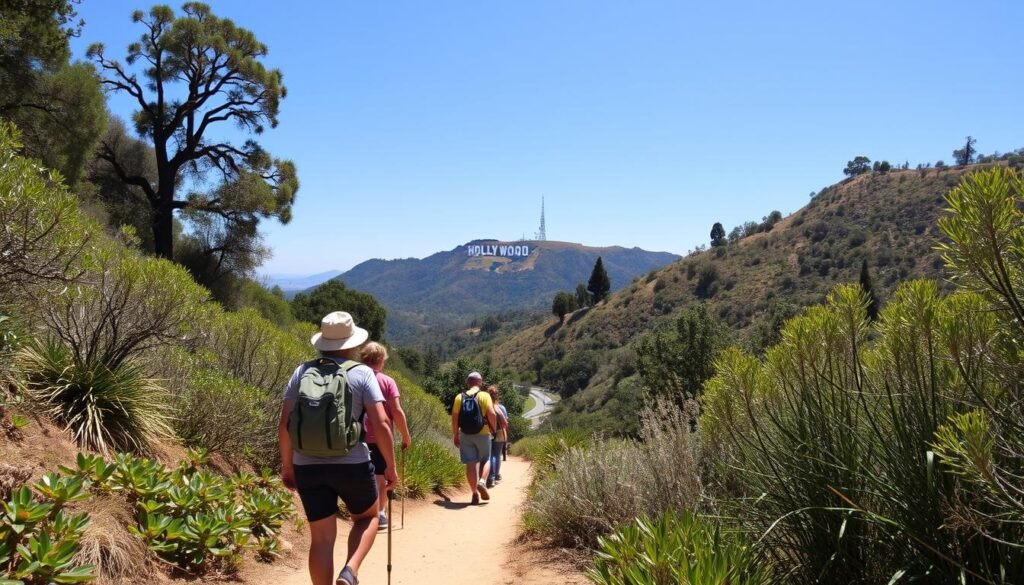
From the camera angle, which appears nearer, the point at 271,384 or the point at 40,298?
the point at 40,298

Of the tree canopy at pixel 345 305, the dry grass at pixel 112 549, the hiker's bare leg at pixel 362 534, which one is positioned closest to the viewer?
the dry grass at pixel 112 549

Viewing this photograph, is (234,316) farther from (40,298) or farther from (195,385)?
(40,298)

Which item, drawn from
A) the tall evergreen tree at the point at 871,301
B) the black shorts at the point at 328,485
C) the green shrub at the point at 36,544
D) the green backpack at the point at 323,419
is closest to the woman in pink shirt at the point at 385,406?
the black shorts at the point at 328,485

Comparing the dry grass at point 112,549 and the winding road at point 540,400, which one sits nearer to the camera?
the dry grass at point 112,549

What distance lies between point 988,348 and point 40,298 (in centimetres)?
591

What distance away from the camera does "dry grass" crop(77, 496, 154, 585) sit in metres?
3.40

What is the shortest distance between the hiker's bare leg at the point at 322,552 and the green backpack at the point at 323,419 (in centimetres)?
41

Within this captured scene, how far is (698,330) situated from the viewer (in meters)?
20.1

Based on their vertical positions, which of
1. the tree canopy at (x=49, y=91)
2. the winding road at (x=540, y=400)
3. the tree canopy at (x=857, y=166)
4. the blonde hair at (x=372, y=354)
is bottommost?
the winding road at (x=540, y=400)

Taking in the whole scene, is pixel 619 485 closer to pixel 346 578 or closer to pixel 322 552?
pixel 346 578

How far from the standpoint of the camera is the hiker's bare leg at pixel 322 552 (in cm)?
350

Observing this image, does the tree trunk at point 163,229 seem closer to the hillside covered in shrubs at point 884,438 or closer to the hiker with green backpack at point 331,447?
the hiker with green backpack at point 331,447

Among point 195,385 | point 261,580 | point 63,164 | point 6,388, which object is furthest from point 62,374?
point 63,164

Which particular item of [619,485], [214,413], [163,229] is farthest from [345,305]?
[619,485]
